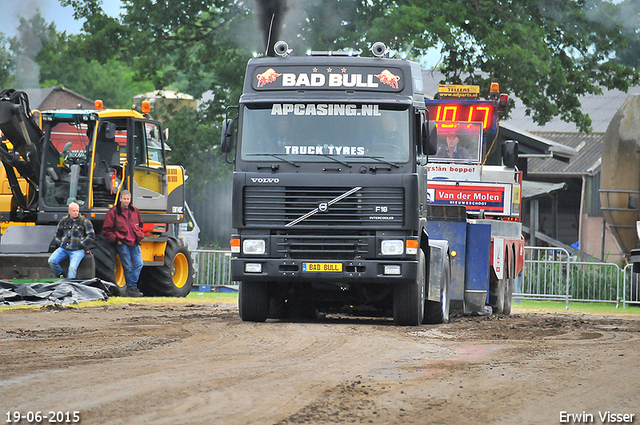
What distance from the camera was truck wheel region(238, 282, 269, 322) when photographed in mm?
12992

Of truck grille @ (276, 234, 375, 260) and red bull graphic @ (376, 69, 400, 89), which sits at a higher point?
red bull graphic @ (376, 69, 400, 89)

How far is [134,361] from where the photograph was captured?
8500 millimetres

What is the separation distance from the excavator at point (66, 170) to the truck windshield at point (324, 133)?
21.7 feet

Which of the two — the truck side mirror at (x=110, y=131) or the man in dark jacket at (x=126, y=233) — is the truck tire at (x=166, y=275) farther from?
the truck side mirror at (x=110, y=131)

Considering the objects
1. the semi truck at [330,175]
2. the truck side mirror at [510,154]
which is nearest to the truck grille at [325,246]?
the semi truck at [330,175]

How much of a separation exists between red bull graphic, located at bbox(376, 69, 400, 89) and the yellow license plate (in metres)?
2.47

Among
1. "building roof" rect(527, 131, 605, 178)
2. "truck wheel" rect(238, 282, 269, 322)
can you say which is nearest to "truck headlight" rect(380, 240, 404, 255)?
"truck wheel" rect(238, 282, 269, 322)

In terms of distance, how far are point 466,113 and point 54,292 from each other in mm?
8708

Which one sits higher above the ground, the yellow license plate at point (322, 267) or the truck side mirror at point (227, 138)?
the truck side mirror at point (227, 138)

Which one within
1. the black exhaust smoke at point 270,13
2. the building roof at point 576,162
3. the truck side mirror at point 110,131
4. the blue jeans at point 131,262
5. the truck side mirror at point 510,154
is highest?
the black exhaust smoke at point 270,13

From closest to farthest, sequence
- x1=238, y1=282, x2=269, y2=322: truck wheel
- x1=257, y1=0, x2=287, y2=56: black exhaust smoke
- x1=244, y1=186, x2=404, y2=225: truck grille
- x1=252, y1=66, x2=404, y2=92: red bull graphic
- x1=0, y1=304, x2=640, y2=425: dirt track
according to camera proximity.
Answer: x1=0, y1=304, x2=640, y2=425: dirt track
x1=244, y1=186, x2=404, y2=225: truck grille
x1=252, y1=66, x2=404, y2=92: red bull graphic
x1=238, y1=282, x2=269, y2=322: truck wheel
x1=257, y1=0, x2=287, y2=56: black exhaust smoke

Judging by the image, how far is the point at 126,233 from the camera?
1836 cm

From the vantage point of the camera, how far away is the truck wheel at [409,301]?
12.6 m

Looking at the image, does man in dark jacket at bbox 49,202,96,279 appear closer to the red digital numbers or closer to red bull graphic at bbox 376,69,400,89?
the red digital numbers
